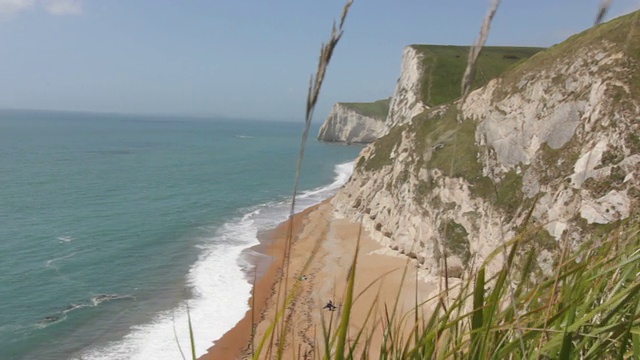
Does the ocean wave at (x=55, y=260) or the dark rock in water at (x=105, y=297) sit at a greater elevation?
the ocean wave at (x=55, y=260)

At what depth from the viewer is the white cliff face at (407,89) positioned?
5616cm

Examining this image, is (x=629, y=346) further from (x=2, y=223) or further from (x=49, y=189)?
(x=49, y=189)

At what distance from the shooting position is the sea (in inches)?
821

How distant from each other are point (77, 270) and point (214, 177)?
3549cm

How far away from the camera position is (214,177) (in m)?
63.0

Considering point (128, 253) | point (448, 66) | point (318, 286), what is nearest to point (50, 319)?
point (128, 253)

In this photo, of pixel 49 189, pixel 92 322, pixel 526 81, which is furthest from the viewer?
pixel 49 189

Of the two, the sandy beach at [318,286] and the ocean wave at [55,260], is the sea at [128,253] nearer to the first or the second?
the ocean wave at [55,260]

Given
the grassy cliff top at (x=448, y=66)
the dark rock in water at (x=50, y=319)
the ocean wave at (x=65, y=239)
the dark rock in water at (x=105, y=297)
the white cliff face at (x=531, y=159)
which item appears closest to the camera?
the white cliff face at (x=531, y=159)

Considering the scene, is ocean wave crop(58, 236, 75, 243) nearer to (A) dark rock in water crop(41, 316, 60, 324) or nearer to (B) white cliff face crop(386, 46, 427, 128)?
(A) dark rock in water crop(41, 316, 60, 324)

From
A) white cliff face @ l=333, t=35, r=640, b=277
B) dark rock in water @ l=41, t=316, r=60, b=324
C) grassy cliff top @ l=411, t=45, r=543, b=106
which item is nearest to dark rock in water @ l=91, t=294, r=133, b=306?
dark rock in water @ l=41, t=316, r=60, b=324

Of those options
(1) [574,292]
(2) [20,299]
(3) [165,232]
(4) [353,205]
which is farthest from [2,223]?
(1) [574,292]

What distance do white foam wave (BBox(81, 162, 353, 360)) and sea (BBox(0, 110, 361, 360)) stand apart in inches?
2.3

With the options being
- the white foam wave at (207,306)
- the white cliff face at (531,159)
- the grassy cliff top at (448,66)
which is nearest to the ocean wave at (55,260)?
the white foam wave at (207,306)
